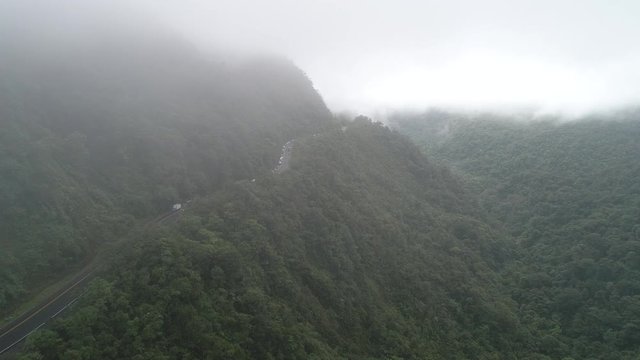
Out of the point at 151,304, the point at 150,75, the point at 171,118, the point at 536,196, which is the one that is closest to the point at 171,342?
the point at 151,304

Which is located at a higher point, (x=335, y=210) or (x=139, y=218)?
(x=139, y=218)

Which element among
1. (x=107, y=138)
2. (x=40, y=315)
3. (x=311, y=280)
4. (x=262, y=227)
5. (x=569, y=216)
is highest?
(x=107, y=138)

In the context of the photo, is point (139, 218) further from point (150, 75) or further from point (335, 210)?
point (150, 75)

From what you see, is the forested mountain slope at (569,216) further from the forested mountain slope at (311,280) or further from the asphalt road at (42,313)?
the asphalt road at (42,313)

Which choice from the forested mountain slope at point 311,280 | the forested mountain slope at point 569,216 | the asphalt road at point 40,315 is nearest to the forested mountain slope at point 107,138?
the asphalt road at point 40,315

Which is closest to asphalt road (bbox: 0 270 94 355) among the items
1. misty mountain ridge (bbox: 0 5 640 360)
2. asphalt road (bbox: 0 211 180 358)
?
asphalt road (bbox: 0 211 180 358)

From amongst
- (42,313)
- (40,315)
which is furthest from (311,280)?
(40,315)

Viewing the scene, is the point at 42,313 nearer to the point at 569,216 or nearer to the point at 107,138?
the point at 107,138
